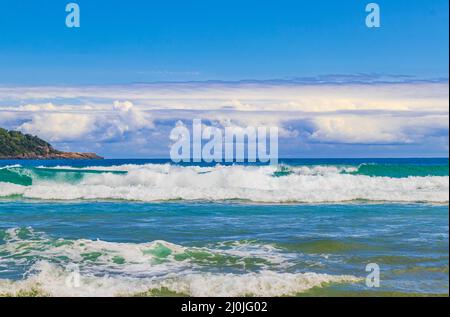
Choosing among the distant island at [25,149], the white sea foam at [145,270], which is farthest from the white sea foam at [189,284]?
the distant island at [25,149]

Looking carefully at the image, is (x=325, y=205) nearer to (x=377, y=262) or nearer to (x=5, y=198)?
(x=377, y=262)

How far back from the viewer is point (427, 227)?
555 inches

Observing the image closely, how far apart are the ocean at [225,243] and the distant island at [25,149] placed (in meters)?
99.5

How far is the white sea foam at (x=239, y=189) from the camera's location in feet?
76.2

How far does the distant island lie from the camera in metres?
118

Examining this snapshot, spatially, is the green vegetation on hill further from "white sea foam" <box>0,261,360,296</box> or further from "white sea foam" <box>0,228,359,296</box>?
"white sea foam" <box>0,261,360,296</box>

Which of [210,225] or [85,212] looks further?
[85,212]

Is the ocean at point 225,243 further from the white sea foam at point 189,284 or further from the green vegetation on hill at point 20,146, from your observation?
the green vegetation on hill at point 20,146

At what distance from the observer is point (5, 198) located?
83.0 feet

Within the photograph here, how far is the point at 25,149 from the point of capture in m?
121

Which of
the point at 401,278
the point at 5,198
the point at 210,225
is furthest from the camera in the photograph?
the point at 5,198
